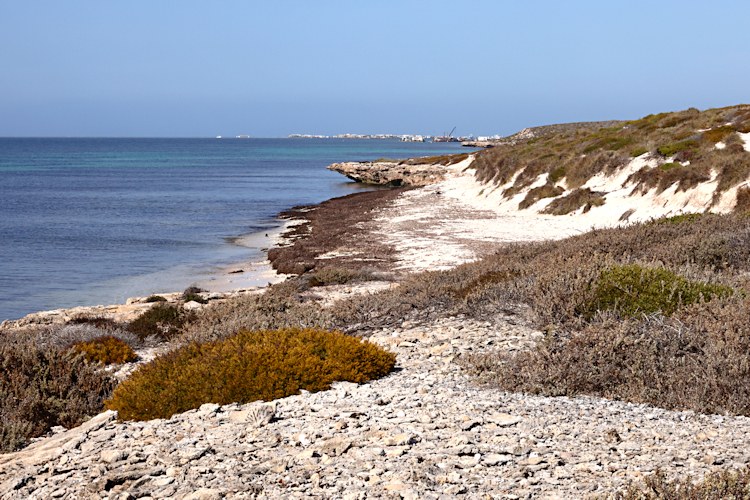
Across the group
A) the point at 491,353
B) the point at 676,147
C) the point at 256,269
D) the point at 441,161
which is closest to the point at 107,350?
the point at 491,353

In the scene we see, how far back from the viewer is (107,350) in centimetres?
1069

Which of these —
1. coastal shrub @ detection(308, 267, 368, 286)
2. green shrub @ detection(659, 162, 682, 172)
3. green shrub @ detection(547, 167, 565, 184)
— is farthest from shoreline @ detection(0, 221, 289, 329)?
green shrub @ detection(659, 162, 682, 172)

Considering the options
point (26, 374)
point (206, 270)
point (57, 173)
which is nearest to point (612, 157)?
point (206, 270)

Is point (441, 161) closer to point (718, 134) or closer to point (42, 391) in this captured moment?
point (718, 134)

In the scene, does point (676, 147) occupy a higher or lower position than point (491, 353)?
higher

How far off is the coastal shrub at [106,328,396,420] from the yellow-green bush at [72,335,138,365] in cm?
266

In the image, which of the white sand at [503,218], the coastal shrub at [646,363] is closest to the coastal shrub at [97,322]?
the coastal shrub at [646,363]

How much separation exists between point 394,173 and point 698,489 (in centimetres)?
7342

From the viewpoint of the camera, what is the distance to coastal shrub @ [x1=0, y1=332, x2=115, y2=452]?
7.20 m

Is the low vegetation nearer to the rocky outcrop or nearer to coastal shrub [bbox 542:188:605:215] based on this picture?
coastal shrub [bbox 542:188:605:215]

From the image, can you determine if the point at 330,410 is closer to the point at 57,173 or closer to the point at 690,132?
the point at 690,132

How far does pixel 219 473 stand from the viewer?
5395 mm

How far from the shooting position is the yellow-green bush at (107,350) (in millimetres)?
10367

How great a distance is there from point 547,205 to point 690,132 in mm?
9641
